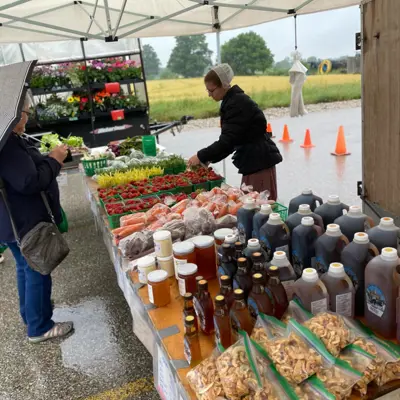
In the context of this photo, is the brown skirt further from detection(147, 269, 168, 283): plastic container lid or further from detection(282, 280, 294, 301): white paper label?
detection(282, 280, 294, 301): white paper label

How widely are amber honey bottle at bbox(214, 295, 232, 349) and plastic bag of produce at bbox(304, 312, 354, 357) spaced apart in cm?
26

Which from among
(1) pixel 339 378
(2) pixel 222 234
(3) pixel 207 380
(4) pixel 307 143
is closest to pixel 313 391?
(1) pixel 339 378

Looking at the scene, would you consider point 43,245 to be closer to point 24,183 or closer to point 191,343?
point 24,183

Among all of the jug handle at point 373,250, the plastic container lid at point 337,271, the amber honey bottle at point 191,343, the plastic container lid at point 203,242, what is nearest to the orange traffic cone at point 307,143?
the plastic container lid at point 203,242

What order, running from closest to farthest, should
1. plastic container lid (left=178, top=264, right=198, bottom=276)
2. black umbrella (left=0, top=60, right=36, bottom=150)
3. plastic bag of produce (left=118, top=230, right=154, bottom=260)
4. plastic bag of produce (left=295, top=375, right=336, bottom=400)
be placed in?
plastic bag of produce (left=295, top=375, right=336, bottom=400), plastic container lid (left=178, top=264, right=198, bottom=276), black umbrella (left=0, top=60, right=36, bottom=150), plastic bag of produce (left=118, top=230, right=154, bottom=260)

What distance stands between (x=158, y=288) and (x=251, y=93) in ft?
68.1

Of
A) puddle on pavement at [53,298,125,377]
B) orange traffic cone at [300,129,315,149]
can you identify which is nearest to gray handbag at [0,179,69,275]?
puddle on pavement at [53,298,125,377]

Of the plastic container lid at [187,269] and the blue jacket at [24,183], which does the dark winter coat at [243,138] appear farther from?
the plastic container lid at [187,269]

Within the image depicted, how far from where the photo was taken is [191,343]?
54.4 inches

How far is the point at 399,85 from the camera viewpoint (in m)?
2.68

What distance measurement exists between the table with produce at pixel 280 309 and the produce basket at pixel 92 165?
2.45 metres

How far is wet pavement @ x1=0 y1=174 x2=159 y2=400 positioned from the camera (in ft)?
8.54

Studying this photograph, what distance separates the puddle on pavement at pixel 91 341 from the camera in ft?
9.16

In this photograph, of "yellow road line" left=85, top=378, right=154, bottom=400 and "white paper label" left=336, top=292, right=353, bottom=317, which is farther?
"yellow road line" left=85, top=378, right=154, bottom=400
